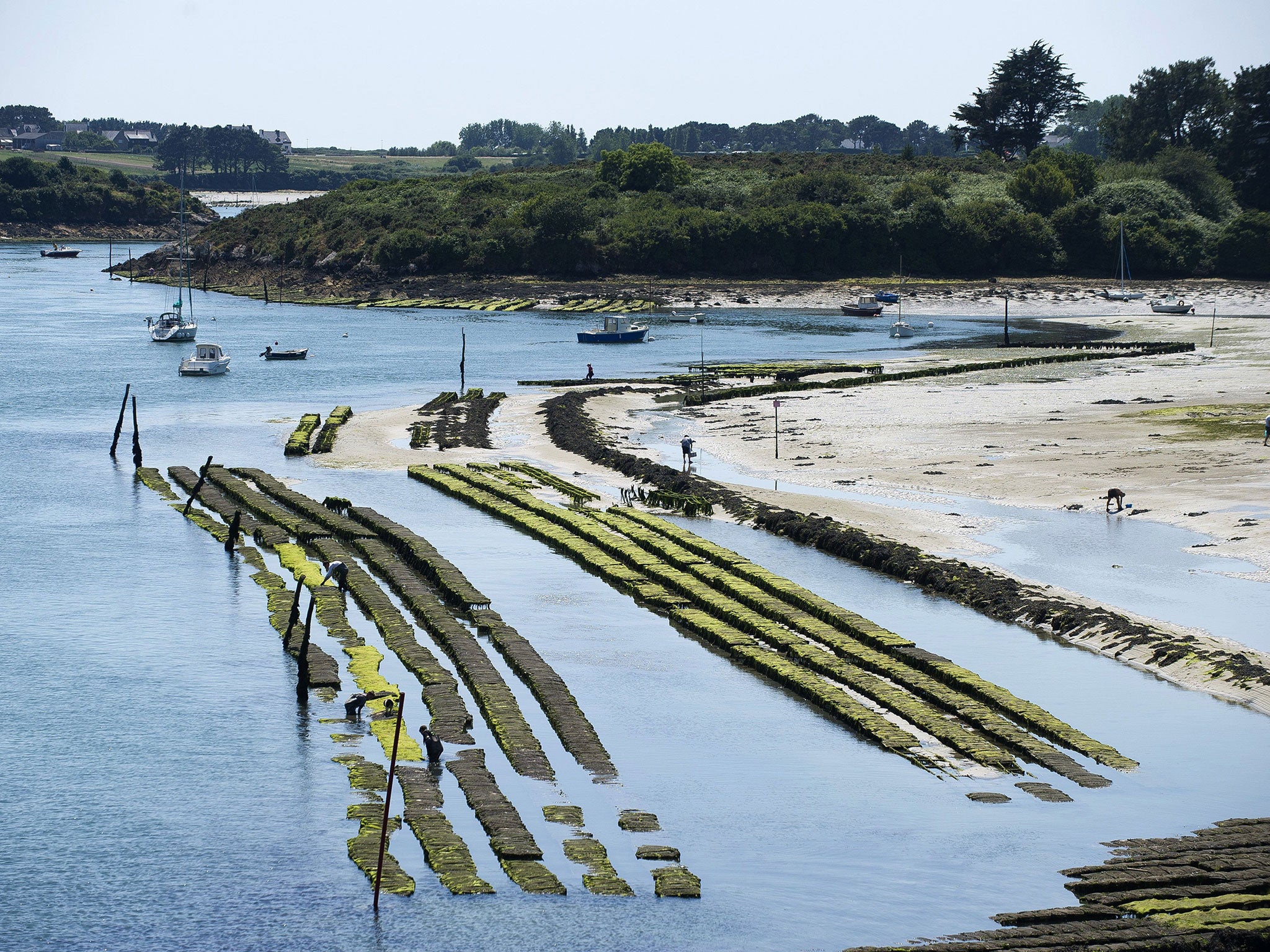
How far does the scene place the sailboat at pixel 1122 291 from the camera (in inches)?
6344

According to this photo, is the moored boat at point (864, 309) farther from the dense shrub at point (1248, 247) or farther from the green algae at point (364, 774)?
the green algae at point (364, 774)

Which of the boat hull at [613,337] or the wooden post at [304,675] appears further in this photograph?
the boat hull at [613,337]

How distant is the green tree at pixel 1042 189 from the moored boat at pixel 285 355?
370 ft

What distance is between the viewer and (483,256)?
620 ft

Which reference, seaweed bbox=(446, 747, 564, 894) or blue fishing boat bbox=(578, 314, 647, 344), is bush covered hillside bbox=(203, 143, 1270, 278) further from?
seaweed bbox=(446, 747, 564, 894)

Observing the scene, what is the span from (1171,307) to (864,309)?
3252cm

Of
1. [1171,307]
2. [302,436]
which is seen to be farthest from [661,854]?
[1171,307]

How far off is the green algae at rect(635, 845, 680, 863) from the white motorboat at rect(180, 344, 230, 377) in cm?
8862

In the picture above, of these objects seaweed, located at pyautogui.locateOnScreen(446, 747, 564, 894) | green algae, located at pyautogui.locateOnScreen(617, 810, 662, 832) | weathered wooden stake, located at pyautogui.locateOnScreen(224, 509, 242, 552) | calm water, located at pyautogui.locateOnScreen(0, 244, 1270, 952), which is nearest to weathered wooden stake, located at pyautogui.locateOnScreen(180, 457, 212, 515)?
calm water, located at pyautogui.locateOnScreen(0, 244, 1270, 952)

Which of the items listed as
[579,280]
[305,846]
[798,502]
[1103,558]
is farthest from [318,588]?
[579,280]

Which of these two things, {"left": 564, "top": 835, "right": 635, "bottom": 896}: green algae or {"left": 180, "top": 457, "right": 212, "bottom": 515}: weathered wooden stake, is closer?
{"left": 564, "top": 835, "right": 635, "bottom": 896}: green algae

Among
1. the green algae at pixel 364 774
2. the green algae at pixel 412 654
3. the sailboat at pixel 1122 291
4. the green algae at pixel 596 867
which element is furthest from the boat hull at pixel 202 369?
the sailboat at pixel 1122 291

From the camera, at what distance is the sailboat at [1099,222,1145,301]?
161 m

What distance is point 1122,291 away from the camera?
161875 millimetres
